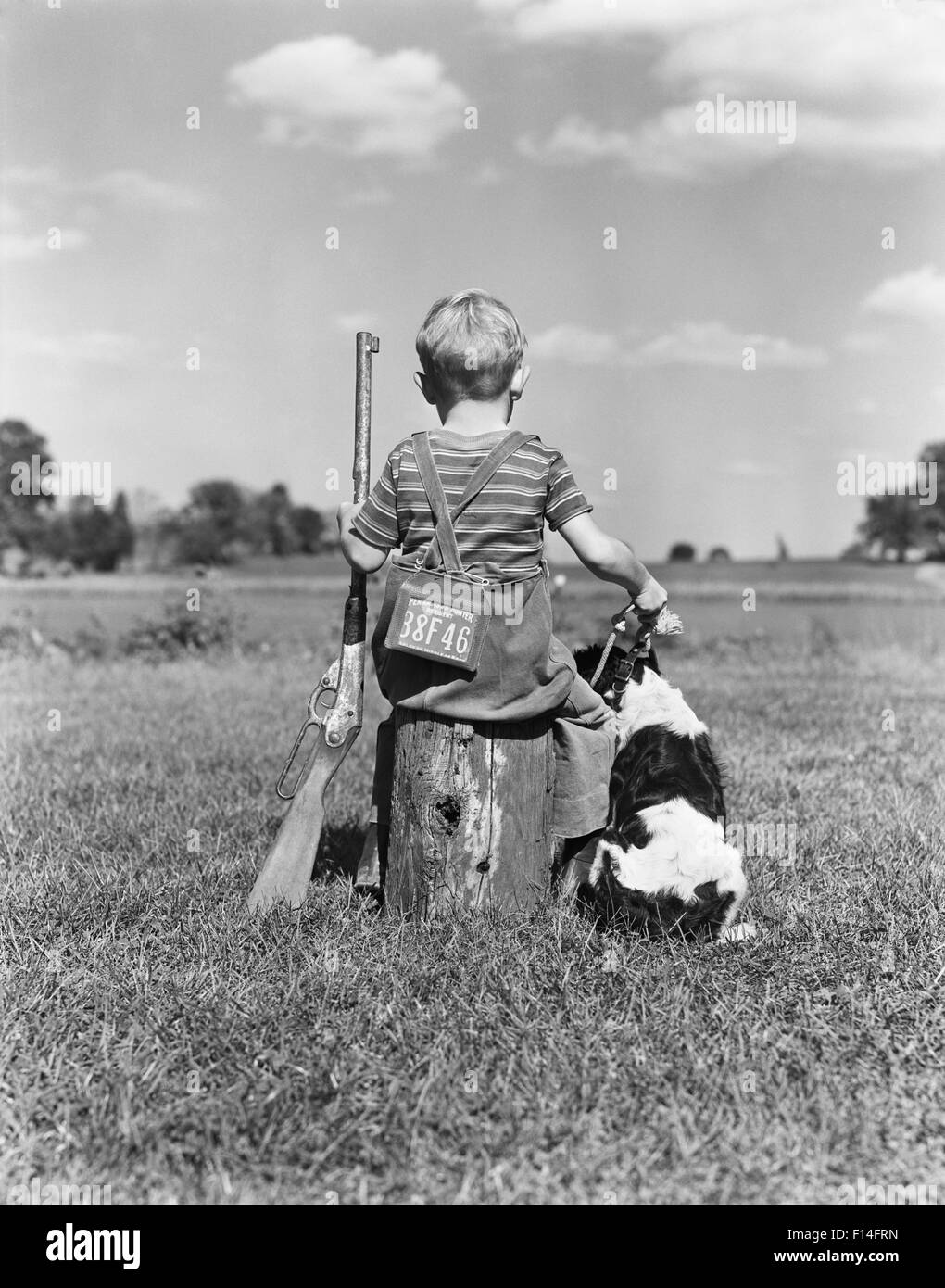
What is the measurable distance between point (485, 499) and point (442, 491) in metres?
0.14

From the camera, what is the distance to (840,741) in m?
7.84

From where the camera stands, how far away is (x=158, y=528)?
71.0 meters

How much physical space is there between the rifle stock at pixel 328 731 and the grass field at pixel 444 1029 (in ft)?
0.55

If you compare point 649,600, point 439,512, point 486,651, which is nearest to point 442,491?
point 439,512

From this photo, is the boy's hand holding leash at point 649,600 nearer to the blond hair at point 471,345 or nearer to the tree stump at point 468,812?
the tree stump at point 468,812

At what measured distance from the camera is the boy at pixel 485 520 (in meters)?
3.61

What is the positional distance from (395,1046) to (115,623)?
14.5 metres

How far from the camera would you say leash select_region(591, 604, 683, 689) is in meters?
3.96

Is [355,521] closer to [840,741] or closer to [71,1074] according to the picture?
[71,1074]

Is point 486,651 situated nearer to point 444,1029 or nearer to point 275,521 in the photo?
point 444,1029

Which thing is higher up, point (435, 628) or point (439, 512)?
point (439, 512)

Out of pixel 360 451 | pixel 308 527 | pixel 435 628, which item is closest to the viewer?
pixel 435 628
